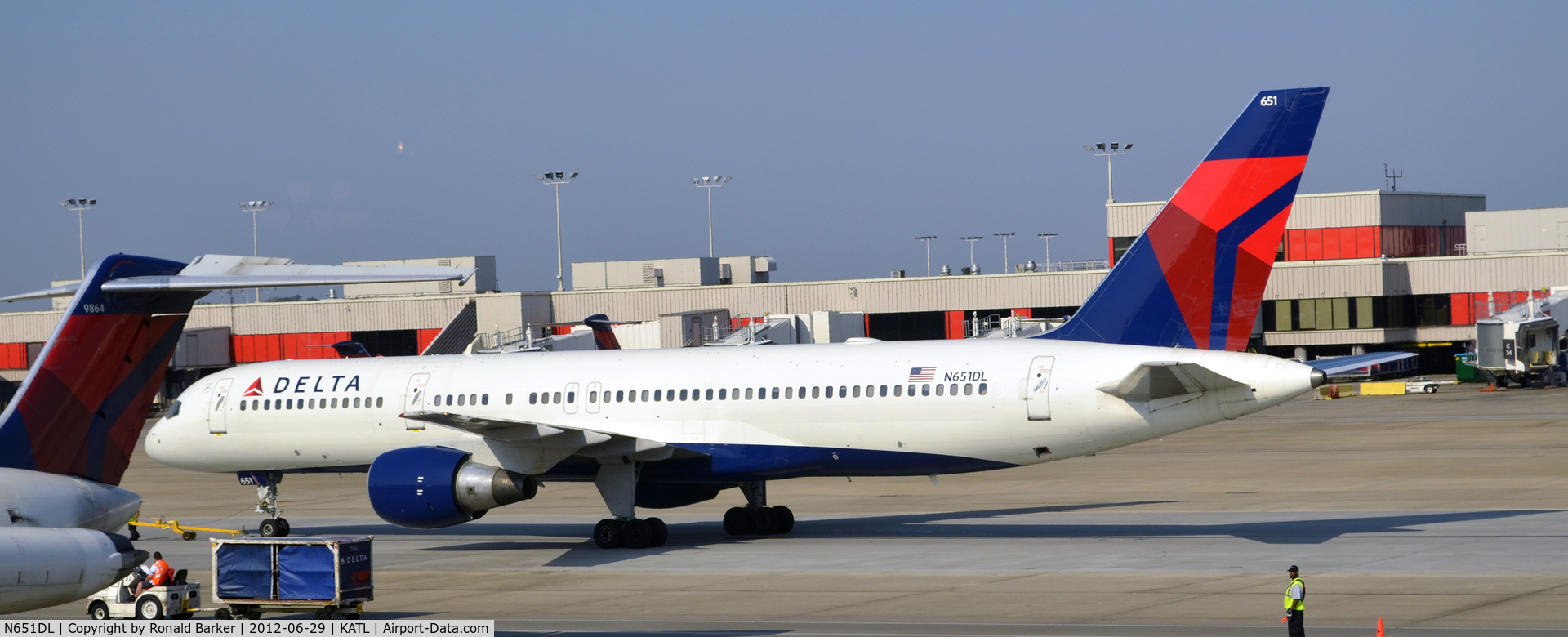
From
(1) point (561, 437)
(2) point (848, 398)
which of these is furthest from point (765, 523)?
(1) point (561, 437)

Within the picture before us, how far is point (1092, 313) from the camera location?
2550 cm

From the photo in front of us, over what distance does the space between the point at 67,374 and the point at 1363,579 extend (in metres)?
15.6

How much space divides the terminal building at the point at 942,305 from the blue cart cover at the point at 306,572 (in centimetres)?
5105

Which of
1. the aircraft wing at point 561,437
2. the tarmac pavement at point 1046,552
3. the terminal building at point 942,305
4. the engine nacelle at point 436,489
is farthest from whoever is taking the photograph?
the terminal building at point 942,305

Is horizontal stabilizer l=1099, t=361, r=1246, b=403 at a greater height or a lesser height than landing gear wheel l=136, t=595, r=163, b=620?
greater

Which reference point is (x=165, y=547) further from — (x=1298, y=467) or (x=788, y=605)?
(x=1298, y=467)

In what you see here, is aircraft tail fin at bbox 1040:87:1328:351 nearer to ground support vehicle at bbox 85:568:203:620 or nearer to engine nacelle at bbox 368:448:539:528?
engine nacelle at bbox 368:448:539:528

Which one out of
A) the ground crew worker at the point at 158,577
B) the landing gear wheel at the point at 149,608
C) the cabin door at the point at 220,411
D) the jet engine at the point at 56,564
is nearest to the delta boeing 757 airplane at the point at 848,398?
the cabin door at the point at 220,411

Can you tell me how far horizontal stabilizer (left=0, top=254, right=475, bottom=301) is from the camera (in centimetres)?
1490

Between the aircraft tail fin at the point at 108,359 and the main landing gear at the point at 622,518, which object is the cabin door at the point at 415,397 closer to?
the main landing gear at the point at 622,518

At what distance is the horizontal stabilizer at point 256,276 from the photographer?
14898mm

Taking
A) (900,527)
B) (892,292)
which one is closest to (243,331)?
(892,292)

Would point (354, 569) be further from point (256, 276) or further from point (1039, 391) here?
point (1039, 391)

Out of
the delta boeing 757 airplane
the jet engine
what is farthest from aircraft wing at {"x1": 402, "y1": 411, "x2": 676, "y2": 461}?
the jet engine
